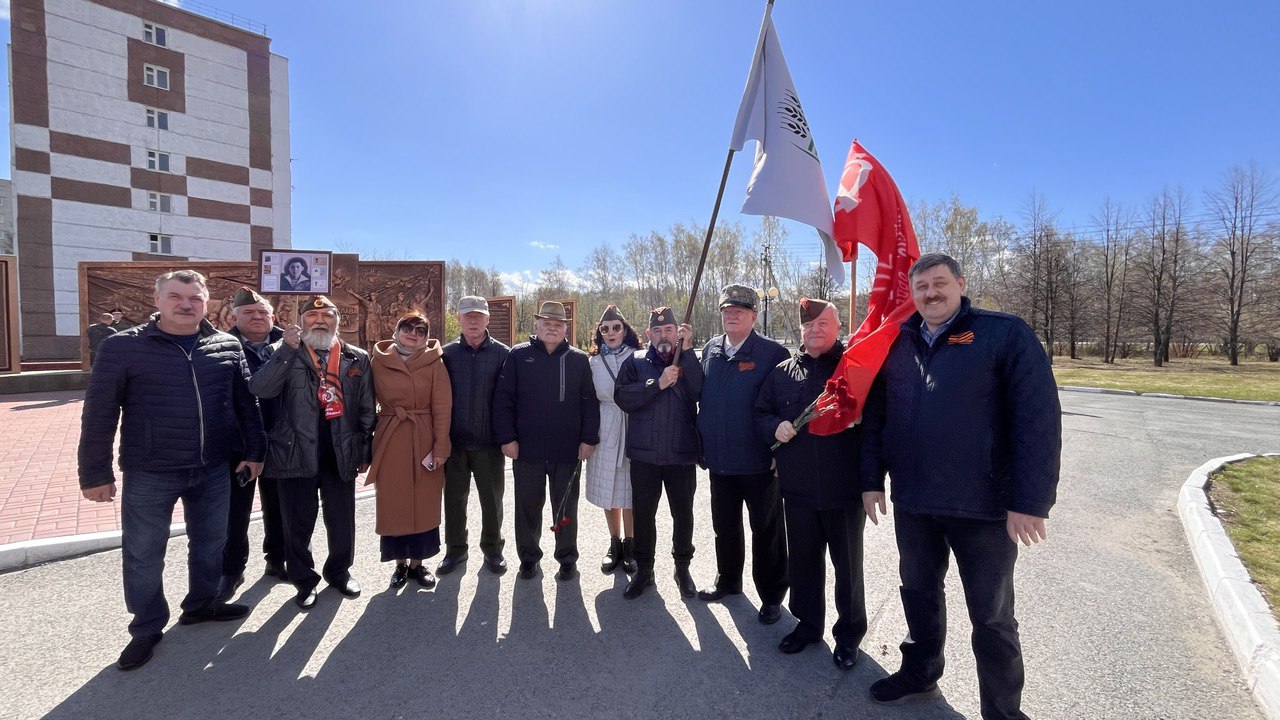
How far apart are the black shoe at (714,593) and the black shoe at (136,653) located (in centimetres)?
321

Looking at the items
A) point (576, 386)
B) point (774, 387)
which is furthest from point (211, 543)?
point (774, 387)

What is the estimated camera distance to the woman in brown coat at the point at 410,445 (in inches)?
152

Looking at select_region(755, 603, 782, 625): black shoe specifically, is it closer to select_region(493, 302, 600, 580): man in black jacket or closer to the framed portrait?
select_region(493, 302, 600, 580): man in black jacket

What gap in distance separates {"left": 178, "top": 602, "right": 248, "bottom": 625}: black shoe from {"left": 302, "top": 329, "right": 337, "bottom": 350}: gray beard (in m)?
1.72

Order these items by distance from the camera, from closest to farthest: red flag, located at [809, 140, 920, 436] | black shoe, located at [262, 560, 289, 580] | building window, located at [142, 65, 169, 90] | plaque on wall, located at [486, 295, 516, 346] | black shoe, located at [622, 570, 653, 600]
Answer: red flag, located at [809, 140, 920, 436], black shoe, located at [622, 570, 653, 600], black shoe, located at [262, 560, 289, 580], plaque on wall, located at [486, 295, 516, 346], building window, located at [142, 65, 169, 90]

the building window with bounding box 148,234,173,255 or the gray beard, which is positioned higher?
the building window with bounding box 148,234,173,255

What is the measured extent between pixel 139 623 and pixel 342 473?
1.22m

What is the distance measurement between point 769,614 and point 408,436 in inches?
109

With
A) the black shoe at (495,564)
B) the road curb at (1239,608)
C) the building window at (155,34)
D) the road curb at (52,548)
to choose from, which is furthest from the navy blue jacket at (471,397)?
the building window at (155,34)

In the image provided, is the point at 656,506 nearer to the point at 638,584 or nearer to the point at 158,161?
the point at 638,584

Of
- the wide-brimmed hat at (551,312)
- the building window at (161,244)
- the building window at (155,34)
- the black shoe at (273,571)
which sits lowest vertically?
the black shoe at (273,571)

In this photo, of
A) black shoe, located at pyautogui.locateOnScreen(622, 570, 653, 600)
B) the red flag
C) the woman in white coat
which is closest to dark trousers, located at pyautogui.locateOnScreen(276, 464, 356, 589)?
the woman in white coat

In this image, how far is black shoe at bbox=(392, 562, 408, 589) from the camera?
3.85 metres

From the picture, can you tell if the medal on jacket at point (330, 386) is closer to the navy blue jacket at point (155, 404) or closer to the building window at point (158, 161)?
the navy blue jacket at point (155, 404)
